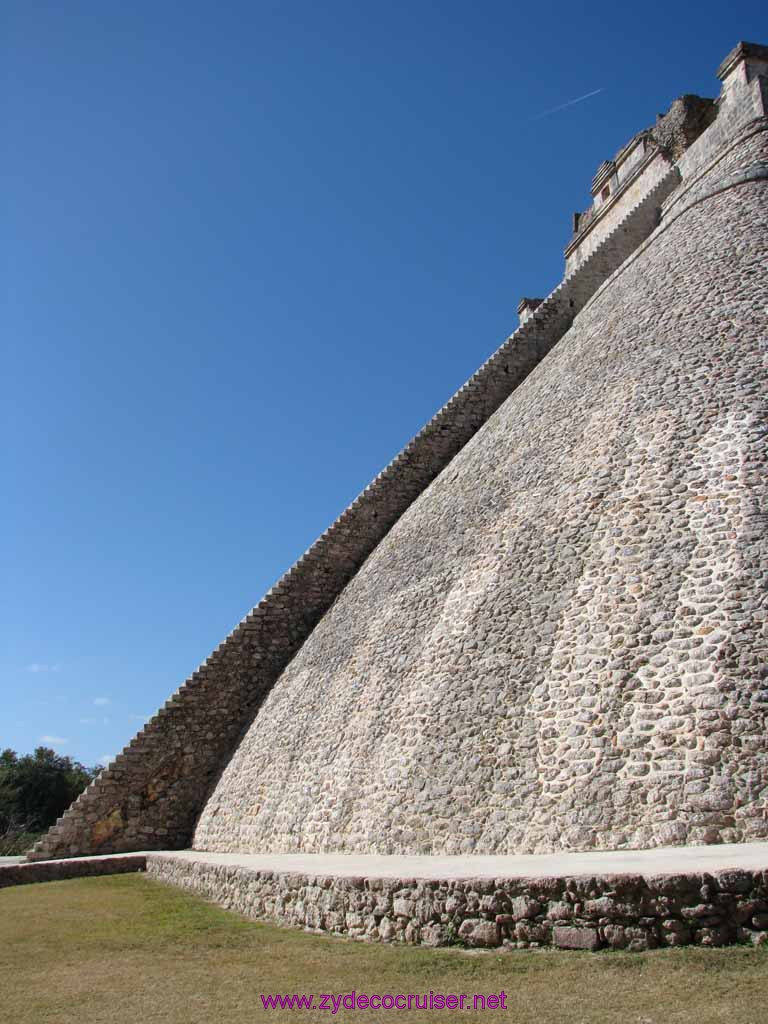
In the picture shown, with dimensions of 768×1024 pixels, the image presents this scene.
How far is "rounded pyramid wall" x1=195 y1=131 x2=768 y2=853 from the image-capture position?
7309 mm

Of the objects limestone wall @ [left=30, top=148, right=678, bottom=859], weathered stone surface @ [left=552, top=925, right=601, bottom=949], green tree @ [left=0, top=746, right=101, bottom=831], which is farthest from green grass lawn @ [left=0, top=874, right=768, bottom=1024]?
green tree @ [left=0, top=746, right=101, bottom=831]

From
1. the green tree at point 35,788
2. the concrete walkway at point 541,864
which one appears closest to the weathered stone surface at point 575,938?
the concrete walkway at point 541,864

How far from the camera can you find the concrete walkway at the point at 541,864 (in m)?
5.12

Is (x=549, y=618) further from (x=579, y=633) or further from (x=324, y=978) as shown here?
(x=324, y=978)

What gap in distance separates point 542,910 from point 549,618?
13.8 feet

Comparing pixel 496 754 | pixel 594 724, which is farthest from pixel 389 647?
pixel 594 724

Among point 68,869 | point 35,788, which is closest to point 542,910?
point 68,869

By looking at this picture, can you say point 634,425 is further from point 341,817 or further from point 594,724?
point 341,817

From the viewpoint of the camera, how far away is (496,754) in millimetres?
8422

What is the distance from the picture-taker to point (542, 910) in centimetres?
518

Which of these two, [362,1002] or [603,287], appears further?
[603,287]

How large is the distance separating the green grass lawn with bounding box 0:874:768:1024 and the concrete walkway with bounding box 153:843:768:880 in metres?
0.49

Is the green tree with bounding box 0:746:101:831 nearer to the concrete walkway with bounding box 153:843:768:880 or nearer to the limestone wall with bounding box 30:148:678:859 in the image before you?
the limestone wall with bounding box 30:148:678:859

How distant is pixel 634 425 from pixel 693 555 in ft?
8.52
